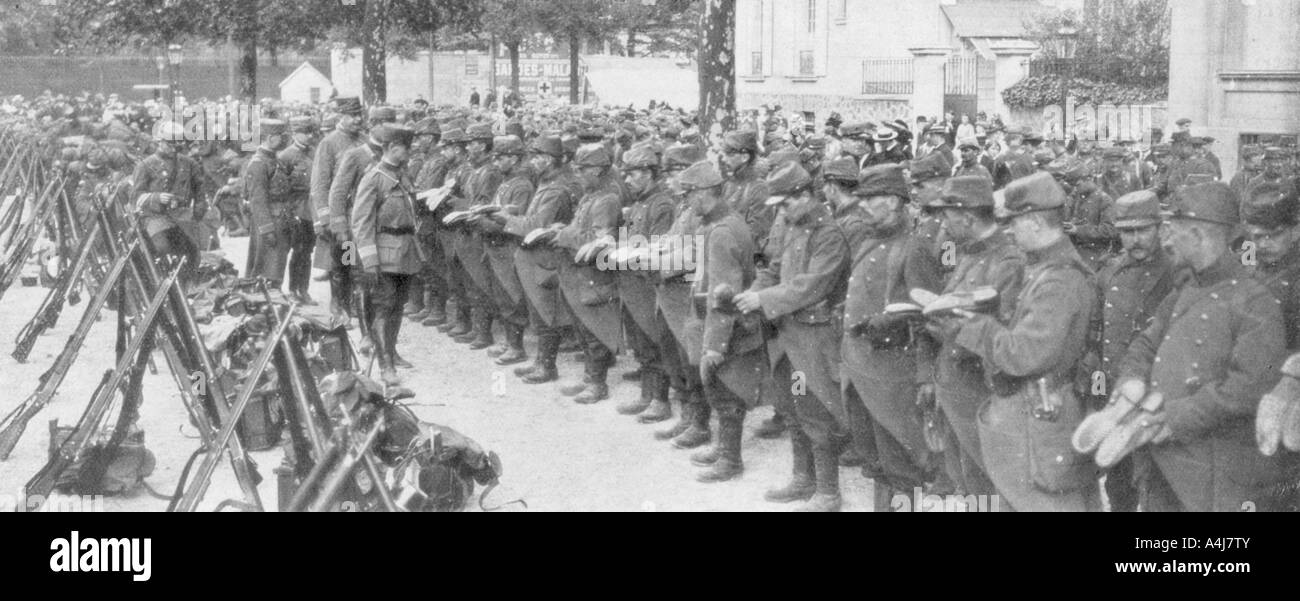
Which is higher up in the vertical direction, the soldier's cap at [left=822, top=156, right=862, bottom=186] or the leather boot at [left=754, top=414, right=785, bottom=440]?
the soldier's cap at [left=822, top=156, right=862, bottom=186]

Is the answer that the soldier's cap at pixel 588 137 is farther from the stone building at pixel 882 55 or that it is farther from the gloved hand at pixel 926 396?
the stone building at pixel 882 55

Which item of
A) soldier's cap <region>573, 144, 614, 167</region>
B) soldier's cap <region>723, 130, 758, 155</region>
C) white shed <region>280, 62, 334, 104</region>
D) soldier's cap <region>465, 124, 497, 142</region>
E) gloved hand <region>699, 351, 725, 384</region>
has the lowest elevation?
gloved hand <region>699, 351, 725, 384</region>

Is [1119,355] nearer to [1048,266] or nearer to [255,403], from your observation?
[1048,266]

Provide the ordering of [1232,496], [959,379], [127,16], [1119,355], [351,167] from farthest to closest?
1. [127,16]
2. [351,167]
3. [1119,355]
4. [959,379]
5. [1232,496]

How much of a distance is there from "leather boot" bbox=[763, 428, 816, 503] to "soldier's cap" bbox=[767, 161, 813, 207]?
1.24m

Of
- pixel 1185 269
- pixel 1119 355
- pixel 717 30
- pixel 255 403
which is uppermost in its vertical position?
pixel 717 30

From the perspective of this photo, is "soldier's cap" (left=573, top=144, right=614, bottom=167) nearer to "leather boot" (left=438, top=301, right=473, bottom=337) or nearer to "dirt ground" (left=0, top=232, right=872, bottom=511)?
"dirt ground" (left=0, top=232, right=872, bottom=511)

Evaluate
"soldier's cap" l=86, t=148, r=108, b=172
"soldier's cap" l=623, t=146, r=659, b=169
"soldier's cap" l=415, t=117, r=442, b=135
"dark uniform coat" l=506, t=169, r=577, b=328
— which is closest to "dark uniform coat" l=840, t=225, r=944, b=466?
"soldier's cap" l=623, t=146, r=659, b=169

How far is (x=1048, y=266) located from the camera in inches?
207

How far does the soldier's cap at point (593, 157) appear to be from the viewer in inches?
383

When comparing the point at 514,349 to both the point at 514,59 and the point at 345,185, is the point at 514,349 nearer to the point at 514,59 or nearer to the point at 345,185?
the point at 345,185

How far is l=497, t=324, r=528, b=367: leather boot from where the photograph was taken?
36.4ft
